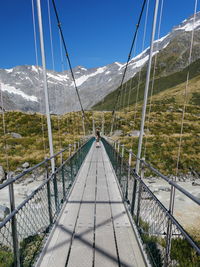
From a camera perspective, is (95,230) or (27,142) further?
Answer: (27,142)

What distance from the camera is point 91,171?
8516 mm

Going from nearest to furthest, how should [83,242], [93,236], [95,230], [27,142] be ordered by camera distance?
[83,242], [93,236], [95,230], [27,142]

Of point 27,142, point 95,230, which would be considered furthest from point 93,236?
point 27,142

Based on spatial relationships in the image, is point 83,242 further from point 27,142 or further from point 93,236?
point 27,142

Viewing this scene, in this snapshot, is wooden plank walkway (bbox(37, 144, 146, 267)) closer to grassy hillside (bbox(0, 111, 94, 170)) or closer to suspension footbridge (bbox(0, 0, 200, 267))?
suspension footbridge (bbox(0, 0, 200, 267))

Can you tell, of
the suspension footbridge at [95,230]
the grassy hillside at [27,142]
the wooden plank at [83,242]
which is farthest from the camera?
the grassy hillside at [27,142]

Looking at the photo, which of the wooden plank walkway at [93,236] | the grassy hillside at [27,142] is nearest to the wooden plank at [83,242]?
the wooden plank walkway at [93,236]

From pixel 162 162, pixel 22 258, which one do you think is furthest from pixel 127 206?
pixel 162 162

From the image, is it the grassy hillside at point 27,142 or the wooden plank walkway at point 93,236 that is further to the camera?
the grassy hillside at point 27,142

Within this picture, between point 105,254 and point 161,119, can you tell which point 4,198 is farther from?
point 161,119

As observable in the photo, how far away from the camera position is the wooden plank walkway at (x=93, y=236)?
2.86 m

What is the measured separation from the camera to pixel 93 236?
3.46m

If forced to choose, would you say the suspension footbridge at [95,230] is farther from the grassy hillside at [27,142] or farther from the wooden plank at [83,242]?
the grassy hillside at [27,142]

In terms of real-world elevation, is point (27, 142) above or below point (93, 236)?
below
